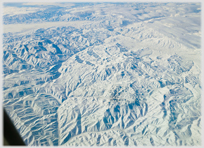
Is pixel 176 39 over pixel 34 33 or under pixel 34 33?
under

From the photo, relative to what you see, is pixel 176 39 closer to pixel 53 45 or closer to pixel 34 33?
pixel 53 45

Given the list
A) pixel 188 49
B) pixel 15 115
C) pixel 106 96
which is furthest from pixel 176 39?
pixel 15 115

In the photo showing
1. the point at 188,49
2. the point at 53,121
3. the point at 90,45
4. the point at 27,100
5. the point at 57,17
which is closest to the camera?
the point at 53,121

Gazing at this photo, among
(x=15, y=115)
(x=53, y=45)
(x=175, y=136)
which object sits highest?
(x=53, y=45)

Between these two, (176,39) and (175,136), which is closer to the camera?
(175,136)

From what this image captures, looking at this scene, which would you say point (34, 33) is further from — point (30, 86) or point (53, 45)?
point (30, 86)

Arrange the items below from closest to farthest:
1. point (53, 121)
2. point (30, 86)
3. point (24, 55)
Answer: point (53, 121) → point (30, 86) → point (24, 55)

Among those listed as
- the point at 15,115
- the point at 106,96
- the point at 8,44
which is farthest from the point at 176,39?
the point at 8,44
